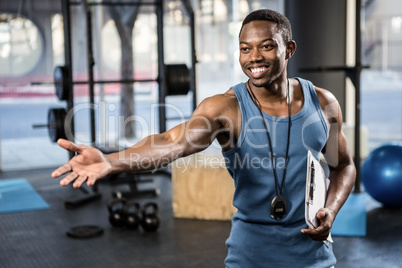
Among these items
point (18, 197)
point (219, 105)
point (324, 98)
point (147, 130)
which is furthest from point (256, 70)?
point (147, 130)

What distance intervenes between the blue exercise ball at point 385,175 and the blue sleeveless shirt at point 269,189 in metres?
2.70

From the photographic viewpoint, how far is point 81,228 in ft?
11.5

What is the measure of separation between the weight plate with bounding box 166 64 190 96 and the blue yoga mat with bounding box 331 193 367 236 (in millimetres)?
1786

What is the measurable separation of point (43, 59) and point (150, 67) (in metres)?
1.42

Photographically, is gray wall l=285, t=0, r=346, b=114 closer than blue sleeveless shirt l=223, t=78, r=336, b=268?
No

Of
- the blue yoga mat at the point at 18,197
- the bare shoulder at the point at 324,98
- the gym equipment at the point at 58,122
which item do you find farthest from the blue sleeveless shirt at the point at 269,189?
the gym equipment at the point at 58,122

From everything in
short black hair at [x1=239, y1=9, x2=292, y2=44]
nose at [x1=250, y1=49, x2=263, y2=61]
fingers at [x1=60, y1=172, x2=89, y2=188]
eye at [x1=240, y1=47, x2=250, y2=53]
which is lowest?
fingers at [x1=60, y1=172, x2=89, y2=188]

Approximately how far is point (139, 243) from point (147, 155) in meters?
2.17

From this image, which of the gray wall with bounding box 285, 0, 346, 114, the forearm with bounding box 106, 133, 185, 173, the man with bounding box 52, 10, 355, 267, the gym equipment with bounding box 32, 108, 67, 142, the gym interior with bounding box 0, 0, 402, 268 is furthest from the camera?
the gray wall with bounding box 285, 0, 346, 114

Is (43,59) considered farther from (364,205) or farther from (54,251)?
(364,205)

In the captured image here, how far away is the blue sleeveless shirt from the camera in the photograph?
4.09ft

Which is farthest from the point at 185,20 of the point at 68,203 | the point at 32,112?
the point at 32,112

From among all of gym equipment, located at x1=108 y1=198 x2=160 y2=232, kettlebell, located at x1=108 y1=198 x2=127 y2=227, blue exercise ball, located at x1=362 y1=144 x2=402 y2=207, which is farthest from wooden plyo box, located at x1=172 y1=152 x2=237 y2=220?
blue exercise ball, located at x1=362 y1=144 x2=402 y2=207

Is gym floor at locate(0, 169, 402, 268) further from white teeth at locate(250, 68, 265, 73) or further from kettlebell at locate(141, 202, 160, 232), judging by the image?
white teeth at locate(250, 68, 265, 73)
